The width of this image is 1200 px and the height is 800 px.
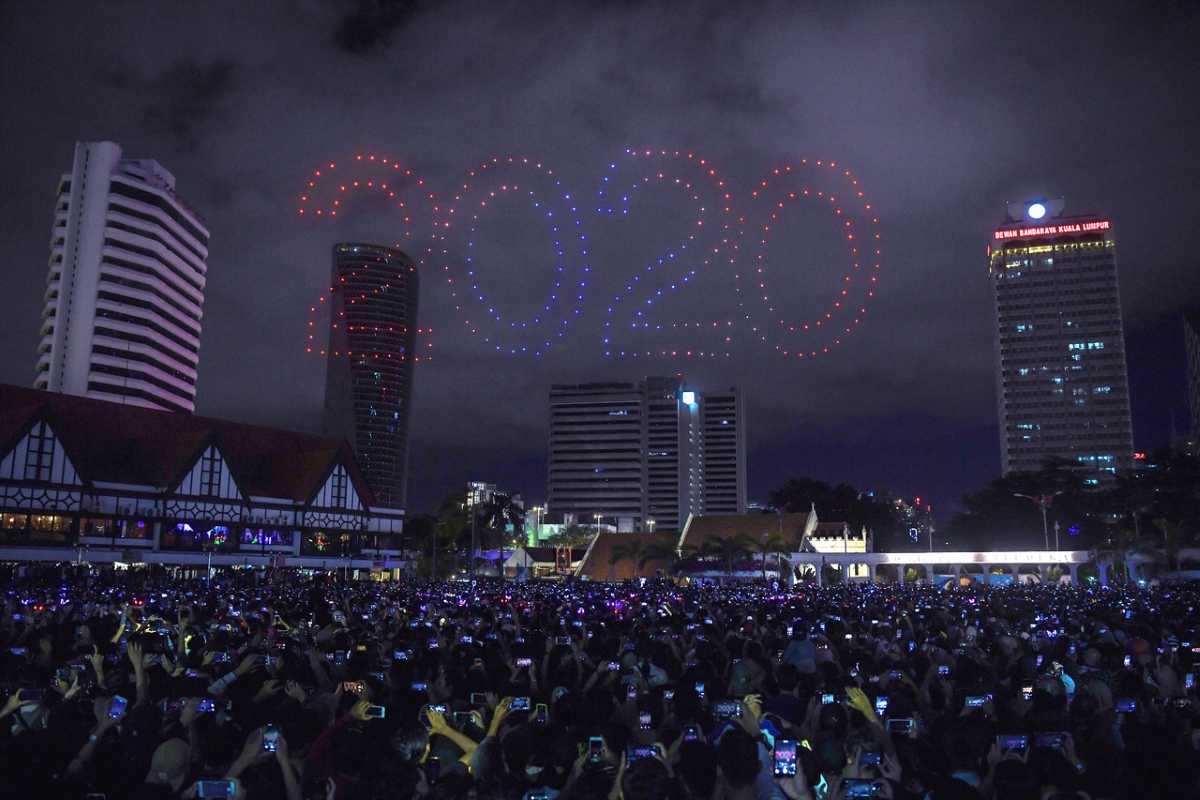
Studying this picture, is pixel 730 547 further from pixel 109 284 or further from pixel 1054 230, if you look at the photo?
pixel 1054 230

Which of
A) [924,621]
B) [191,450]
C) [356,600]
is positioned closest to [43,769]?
[924,621]

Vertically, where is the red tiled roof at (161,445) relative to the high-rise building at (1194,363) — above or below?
below

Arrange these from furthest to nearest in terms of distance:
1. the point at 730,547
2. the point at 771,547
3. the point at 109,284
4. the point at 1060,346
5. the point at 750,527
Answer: the point at 1060,346 < the point at 109,284 < the point at 750,527 < the point at 730,547 < the point at 771,547

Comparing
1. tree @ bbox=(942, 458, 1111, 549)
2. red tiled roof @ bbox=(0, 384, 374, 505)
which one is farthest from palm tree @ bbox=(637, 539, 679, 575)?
tree @ bbox=(942, 458, 1111, 549)

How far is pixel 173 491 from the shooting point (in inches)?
2736

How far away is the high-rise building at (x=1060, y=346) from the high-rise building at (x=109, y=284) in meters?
159

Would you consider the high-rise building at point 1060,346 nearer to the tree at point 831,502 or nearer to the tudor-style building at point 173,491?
the tree at point 831,502

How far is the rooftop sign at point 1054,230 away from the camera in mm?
193125

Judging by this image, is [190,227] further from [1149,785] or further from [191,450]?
[1149,785]

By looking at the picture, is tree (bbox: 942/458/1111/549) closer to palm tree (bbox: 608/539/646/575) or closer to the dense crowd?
palm tree (bbox: 608/539/646/575)

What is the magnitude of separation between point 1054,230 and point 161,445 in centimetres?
18142

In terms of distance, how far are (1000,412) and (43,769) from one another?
211m

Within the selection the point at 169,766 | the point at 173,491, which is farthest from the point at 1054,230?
the point at 169,766

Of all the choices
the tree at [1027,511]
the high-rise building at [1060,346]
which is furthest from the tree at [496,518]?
the high-rise building at [1060,346]
